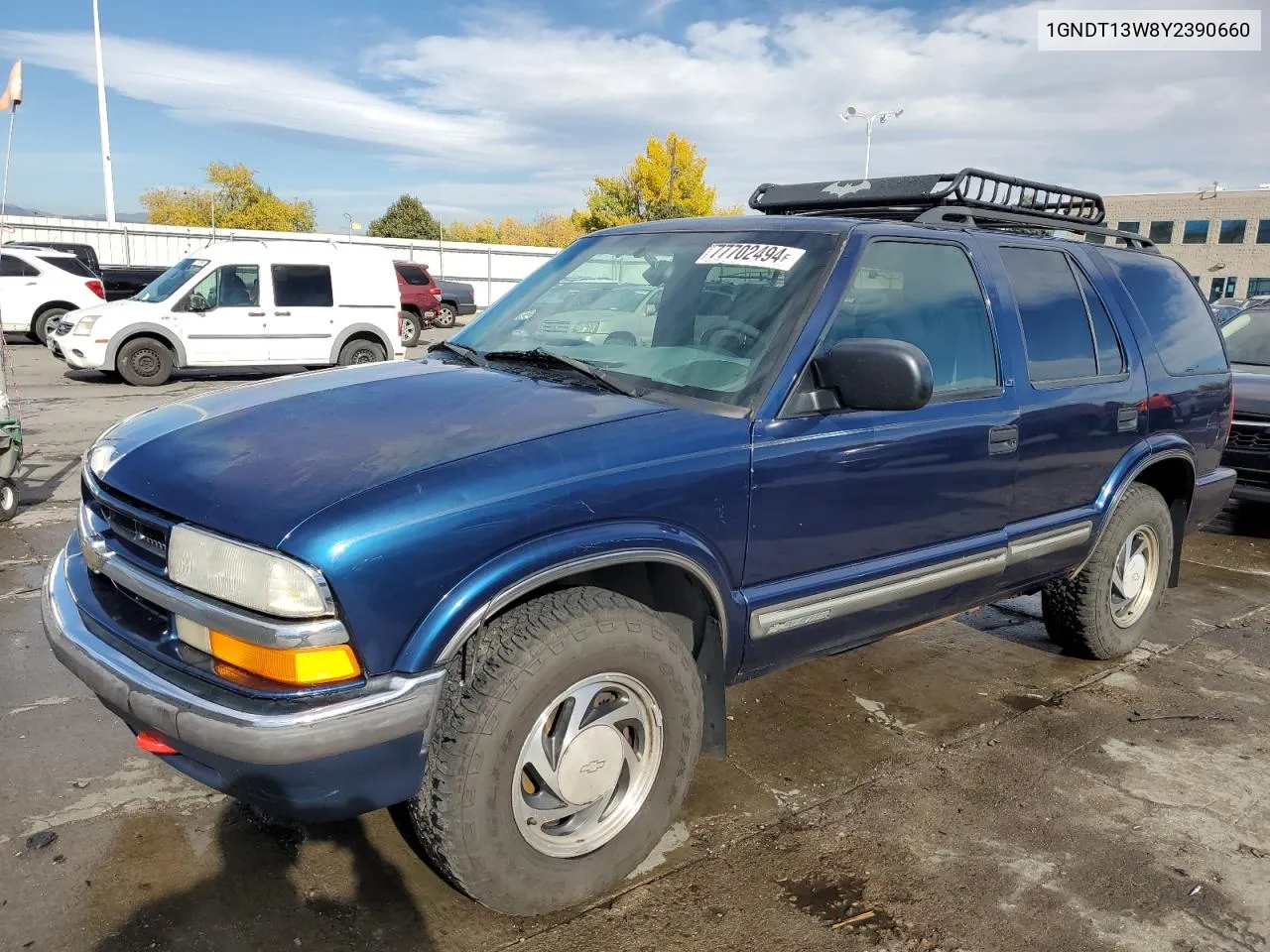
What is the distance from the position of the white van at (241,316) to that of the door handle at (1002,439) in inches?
478

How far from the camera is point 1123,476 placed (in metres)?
4.16

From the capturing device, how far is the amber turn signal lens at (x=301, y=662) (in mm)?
2084

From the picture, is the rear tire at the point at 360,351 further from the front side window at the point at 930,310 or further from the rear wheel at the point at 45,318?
the front side window at the point at 930,310

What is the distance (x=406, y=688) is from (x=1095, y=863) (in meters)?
2.21

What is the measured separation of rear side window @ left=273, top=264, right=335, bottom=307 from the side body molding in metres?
12.5

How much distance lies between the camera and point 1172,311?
461cm

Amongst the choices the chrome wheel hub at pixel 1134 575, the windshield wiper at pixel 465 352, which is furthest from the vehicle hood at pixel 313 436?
the chrome wheel hub at pixel 1134 575

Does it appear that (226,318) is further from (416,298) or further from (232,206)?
(232,206)

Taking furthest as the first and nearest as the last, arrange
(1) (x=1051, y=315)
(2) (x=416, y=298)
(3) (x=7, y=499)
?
1. (2) (x=416, y=298)
2. (3) (x=7, y=499)
3. (1) (x=1051, y=315)

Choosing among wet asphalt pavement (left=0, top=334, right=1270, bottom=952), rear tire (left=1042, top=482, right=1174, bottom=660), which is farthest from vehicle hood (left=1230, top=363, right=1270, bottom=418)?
wet asphalt pavement (left=0, top=334, right=1270, bottom=952)

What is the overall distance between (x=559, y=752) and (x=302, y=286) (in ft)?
41.7

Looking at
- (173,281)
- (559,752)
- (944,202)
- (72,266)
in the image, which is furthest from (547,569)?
(72,266)

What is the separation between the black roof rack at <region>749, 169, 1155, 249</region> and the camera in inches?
154

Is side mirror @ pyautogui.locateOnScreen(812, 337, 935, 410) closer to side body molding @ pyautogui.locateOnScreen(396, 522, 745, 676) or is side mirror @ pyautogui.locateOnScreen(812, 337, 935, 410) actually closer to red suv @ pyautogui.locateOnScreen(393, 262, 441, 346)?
side body molding @ pyautogui.locateOnScreen(396, 522, 745, 676)
